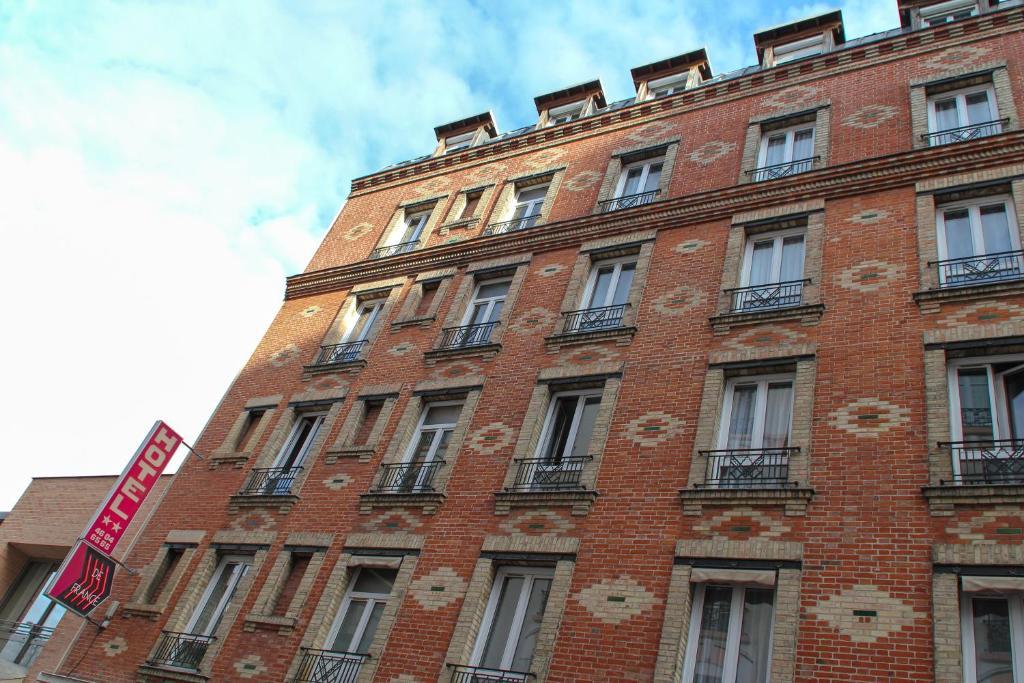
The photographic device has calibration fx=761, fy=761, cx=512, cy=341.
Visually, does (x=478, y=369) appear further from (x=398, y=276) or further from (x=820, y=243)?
(x=820, y=243)

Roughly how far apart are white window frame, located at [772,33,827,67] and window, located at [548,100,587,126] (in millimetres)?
5232

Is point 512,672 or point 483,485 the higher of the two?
point 483,485

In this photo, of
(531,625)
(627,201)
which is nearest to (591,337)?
(627,201)

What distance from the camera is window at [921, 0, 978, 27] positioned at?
667 inches

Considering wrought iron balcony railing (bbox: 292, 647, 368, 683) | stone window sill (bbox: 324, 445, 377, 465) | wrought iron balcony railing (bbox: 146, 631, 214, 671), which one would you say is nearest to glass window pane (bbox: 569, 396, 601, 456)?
stone window sill (bbox: 324, 445, 377, 465)

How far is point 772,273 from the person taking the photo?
1370 centimetres

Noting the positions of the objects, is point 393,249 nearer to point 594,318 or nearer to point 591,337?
point 594,318

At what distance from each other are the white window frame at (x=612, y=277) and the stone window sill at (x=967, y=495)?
697 centimetres

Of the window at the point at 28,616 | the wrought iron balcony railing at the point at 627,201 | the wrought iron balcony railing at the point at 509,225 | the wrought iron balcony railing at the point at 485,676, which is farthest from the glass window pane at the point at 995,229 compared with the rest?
the window at the point at 28,616

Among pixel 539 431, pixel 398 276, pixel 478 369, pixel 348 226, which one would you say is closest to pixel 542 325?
pixel 478 369

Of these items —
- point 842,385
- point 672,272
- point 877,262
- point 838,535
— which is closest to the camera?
point 838,535

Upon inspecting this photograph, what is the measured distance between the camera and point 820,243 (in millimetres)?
13312

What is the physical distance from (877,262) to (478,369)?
24.2ft

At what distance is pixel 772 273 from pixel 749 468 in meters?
4.32
